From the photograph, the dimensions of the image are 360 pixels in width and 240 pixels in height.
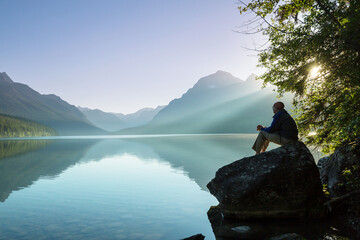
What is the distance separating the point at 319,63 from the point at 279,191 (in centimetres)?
510

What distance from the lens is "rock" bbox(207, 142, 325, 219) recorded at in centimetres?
828

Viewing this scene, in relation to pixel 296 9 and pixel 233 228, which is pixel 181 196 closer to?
pixel 233 228

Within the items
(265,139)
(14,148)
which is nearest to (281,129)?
(265,139)

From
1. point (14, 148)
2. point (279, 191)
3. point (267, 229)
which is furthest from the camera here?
point (14, 148)

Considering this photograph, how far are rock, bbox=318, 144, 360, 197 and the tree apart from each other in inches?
14.8

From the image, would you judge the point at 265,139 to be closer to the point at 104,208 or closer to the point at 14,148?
the point at 104,208

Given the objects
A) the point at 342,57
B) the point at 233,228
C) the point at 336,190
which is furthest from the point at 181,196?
the point at 342,57

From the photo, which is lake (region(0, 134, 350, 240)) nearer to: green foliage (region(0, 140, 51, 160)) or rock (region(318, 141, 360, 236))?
rock (region(318, 141, 360, 236))

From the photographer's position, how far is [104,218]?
10.7m

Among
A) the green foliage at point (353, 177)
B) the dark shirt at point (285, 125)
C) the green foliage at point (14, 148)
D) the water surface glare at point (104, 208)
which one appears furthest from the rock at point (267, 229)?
the green foliage at point (14, 148)

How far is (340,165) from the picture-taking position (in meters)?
9.30

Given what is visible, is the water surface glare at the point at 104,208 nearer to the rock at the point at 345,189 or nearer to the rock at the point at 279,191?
the rock at the point at 279,191

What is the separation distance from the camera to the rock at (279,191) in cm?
828

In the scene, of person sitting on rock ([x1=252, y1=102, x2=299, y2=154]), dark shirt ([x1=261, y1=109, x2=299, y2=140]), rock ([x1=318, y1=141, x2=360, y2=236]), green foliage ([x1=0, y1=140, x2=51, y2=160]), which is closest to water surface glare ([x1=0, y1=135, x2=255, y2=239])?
rock ([x1=318, y1=141, x2=360, y2=236])
